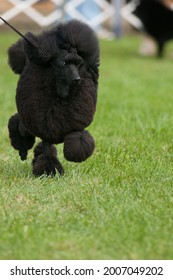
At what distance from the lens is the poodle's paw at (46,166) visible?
3330 millimetres

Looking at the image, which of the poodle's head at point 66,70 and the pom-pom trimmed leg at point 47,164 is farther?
the pom-pom trimmed leg at point 47,164

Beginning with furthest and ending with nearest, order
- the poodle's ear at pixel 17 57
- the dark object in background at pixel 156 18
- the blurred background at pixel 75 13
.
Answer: the blurred background at pixel 75 13 → the dark object in background at pixel 156 18 → the poodle's ear at pixel 17 57

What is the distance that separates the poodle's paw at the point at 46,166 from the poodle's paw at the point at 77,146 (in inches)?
12.4

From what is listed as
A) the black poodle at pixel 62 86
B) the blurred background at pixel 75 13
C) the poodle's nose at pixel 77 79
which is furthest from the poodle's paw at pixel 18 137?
the blurred background at pixel 75 13

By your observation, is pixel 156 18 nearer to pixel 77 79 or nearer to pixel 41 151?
pixel 41 151

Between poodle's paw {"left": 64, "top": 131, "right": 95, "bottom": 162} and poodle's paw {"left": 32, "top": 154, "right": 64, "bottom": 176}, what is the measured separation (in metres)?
0.32

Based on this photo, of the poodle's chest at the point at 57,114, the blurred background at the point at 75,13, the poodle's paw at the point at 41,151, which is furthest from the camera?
the blurred background at the point at 75,13

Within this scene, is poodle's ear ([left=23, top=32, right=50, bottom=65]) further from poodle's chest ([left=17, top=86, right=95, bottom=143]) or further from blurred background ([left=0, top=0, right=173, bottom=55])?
blurred background ([left=0, top=0, right=173, bottom=55])

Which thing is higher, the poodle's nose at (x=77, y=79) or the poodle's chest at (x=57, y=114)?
the poodle's nose at (x=77, y=79)

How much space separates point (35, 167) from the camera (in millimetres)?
3346

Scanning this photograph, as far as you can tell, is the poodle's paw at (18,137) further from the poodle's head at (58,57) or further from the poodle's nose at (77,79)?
the poodle's nose at (77,79)

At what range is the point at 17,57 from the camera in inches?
128

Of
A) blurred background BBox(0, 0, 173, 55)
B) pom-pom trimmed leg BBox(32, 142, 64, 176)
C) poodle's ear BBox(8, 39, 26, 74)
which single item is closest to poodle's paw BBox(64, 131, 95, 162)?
pom-pom trimmed leg BBox(32, 142, 64, 176)
